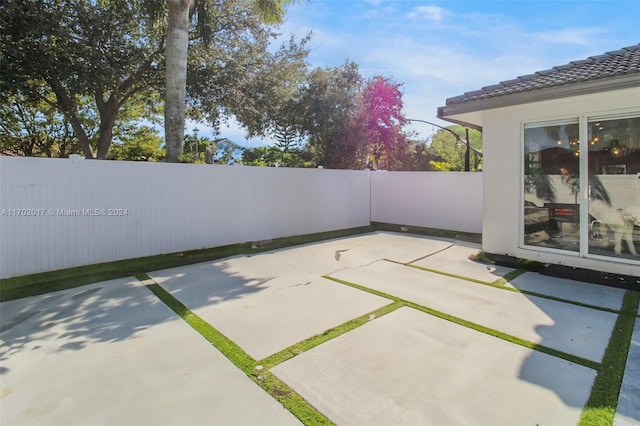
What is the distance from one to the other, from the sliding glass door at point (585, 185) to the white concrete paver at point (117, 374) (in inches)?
205

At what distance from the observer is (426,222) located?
31.8 ft

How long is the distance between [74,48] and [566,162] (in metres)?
11.3

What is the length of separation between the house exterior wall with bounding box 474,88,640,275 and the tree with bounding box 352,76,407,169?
34.4ft

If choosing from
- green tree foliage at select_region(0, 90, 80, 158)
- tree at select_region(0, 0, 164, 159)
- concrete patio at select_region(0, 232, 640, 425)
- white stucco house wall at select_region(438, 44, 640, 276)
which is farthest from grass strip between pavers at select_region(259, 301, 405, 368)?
green tree foliage at select_region(0, 90, 80, 158)

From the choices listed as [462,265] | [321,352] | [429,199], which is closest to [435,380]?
[321,352]

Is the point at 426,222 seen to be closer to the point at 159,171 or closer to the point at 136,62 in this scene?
the point at 159,171

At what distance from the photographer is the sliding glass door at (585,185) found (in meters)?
4.70

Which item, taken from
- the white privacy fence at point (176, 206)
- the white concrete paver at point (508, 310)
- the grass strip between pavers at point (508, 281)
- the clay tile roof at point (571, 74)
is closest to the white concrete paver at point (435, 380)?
the white concrete paver at point (508, 310)

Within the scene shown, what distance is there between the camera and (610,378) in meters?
2.45

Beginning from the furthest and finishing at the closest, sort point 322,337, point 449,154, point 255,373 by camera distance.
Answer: point 449,154, point 322,337, point 255,373

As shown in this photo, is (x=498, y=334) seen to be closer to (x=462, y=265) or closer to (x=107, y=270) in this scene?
(x=462, y=265)

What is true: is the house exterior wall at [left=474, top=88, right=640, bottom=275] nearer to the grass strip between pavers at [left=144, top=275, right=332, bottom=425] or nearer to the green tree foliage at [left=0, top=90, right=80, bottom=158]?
the grass strip between pavers at [left=144, top=275, right=332, bottom=425]

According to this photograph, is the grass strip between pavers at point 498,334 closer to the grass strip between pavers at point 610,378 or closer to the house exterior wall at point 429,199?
the grass strip between pavers at point 610,378

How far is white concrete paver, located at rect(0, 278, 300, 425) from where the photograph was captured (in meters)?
2.10
